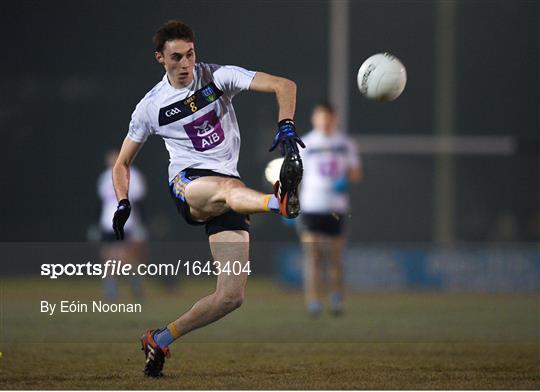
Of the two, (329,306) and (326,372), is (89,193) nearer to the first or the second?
(329,306)

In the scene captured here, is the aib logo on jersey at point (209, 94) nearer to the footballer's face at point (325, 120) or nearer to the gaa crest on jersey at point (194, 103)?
the gaa crest on jersey at point (194, 103)

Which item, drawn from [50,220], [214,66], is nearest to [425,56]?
[50,220]

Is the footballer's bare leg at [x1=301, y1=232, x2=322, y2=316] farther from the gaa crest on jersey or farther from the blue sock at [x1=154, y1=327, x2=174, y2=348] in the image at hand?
the gaa crest on jersey

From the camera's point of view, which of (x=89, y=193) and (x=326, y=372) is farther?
(x=89, y=193)

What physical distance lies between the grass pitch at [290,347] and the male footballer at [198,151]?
43 centimetres

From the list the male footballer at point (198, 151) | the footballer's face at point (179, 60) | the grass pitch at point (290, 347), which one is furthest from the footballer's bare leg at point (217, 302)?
the footballer's face at point (179, 60)

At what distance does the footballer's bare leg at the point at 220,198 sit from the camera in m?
5.93

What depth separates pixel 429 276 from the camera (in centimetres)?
1448

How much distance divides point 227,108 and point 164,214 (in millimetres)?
9815

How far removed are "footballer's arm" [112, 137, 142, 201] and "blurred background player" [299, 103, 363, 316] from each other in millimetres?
4737

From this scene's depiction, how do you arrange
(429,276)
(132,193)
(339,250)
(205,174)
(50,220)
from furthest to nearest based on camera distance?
(50,220) → (429,276) → (132,193) → (339,250) → (205,174)

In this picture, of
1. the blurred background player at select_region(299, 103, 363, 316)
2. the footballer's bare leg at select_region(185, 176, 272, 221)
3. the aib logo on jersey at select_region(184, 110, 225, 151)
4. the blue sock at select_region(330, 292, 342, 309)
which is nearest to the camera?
the footballer's bare leg at select_region(185, 176, 272, 221)

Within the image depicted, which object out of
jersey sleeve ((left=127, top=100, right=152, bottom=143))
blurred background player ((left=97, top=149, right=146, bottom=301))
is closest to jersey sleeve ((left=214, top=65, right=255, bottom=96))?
jersey sleeve ((left=127, top=100, right=152, bottom=143))

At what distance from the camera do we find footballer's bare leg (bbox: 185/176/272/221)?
5.93 metres
